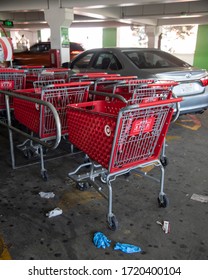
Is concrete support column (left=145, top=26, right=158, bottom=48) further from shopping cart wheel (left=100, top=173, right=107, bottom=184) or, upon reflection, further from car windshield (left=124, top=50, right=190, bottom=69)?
shopping cart wheel (left=100, top=173, right=107, bottom=184)

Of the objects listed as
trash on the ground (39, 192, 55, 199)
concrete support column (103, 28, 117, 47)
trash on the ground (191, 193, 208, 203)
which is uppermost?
concrete support column (103, 28, 117, 47)

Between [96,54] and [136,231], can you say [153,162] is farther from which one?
[96,54]

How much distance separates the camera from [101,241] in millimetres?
2277

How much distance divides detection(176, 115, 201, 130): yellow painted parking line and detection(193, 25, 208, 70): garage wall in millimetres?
14714

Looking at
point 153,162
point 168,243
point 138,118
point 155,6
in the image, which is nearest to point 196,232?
point 168,243

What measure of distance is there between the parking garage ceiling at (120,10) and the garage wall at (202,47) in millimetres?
2312

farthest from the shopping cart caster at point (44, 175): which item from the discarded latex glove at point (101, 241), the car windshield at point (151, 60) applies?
the car windshield at point (151, 60)

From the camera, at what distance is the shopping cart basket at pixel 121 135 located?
2.29 m

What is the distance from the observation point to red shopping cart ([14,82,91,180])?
317cm

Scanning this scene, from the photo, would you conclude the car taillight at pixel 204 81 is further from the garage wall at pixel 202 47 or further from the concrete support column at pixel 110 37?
the concrete support column at pixel 110 37

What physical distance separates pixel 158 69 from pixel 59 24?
7190 millimetres

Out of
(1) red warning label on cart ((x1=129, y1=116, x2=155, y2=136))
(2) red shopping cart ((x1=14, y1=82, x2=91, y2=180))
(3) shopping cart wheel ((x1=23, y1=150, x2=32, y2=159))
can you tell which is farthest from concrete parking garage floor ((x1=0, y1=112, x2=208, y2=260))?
(1) red warning label on cart ((x1=129, y1=116, x2=155, y2=136))

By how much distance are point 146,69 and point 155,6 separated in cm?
1110

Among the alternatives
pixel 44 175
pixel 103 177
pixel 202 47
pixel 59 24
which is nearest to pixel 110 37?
pixel 202 47
